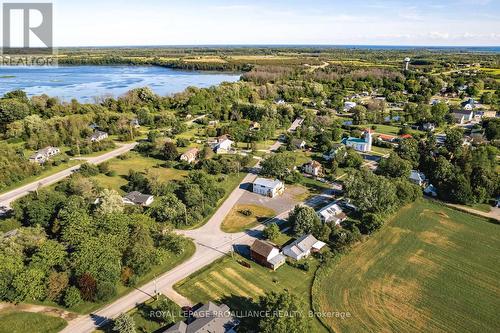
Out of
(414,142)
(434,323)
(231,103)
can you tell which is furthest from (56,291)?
(231,103)

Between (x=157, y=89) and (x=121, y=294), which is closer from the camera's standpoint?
(x=121, y=294)

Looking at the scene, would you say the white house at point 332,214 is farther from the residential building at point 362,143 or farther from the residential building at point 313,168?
the residential building at point 362,143

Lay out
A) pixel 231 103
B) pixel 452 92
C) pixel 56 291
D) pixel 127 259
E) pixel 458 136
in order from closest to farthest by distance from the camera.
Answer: pixel 56 291, pixel 127 259, pixel 458 136, pixel 231 103, pixel 452 92

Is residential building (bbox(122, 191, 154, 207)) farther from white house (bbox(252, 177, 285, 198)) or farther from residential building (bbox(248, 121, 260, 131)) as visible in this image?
residential building (bbox(248, 121, 260, 131))

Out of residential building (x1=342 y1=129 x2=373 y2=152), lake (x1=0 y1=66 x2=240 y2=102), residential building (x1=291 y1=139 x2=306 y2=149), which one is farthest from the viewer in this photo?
lake (x1=0 y1=66 x2=240 y2=102)

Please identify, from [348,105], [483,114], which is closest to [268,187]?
[348,105]

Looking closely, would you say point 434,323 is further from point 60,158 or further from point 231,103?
point 231,103

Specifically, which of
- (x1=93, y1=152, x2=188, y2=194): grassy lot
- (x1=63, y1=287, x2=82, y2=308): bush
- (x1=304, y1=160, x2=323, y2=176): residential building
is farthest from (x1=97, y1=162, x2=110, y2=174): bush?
(x1=304, y1=160, x2=323, y2=176): residential building
